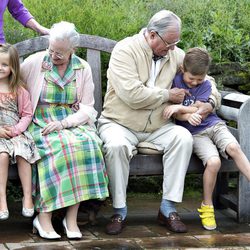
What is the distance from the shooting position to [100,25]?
634 centimetres

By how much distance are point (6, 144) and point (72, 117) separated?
531mm

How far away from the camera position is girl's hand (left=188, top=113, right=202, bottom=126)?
5.47 meters

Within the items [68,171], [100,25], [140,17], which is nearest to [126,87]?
[68,171]

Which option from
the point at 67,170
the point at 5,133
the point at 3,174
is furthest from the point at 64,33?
the point at 3,174

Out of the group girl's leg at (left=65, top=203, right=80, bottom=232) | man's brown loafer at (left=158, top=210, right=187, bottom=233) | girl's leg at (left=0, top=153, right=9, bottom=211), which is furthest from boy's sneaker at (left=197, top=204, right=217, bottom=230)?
girl's leg at (left=0, top=153, right=9, bottom=211)

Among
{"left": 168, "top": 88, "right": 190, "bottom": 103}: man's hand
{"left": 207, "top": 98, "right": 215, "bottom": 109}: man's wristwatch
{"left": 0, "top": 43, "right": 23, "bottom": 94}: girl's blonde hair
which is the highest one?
{"left": 0, "top": 43, "right": 23, "bottom": 94}: girl's blonde hair

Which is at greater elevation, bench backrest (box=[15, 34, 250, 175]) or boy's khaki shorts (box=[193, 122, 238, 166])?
bench backrest (box=[15, 34, 250, 175])

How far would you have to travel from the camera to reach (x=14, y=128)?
17.0 feet

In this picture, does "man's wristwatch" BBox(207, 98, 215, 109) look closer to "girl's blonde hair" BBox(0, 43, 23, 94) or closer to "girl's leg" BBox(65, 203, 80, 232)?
"girl's leg" BBox(65, 203, 80, 232)

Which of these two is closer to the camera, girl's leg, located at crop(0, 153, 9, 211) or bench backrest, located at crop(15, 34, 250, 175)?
girl's leg, located at crop(0, 153, 9, 211)

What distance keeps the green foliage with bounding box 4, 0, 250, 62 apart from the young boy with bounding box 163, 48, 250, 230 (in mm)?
1010

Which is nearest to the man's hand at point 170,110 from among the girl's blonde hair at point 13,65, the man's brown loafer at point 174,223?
the man's brown loafer at point 174,223

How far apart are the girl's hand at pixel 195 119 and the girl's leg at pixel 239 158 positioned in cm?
28

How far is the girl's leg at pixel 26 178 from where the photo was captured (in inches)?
199
